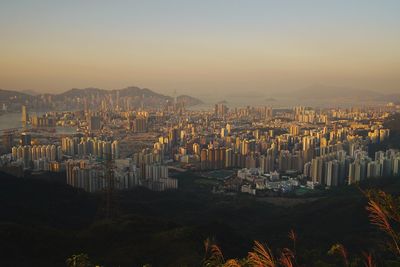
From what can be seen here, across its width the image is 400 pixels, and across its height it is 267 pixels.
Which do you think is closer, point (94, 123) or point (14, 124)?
point (14, 124)

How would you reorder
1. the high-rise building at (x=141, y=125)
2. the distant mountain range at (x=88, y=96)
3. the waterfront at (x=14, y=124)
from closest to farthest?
the waterfront at (x=14, y=124), the high-rise building at (x=141, y=125), the distant mountain range at (x=88, y=96)

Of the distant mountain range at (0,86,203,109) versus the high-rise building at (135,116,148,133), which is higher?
the distant mountain range at (0,86,203,109)

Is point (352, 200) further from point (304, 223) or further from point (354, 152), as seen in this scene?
point (354, 152)

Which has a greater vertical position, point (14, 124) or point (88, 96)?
point (88, 96)

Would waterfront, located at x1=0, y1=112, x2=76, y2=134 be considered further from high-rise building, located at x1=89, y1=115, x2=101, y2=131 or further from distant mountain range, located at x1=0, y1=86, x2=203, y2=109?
distant mountain range, located at x1=0, y1=86, x2=203, y2=109

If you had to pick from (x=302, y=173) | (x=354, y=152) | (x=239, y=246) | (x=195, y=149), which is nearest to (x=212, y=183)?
(x=302, y=173)

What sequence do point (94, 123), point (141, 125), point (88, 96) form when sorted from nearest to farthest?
point (141, 125)
point (94, 123)
point (88, 96)

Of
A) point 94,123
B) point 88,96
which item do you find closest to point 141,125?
point 94,123

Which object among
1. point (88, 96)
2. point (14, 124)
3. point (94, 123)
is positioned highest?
point (88, 96)

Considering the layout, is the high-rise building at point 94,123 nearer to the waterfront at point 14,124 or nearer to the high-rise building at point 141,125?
the waterfront at point 14,124

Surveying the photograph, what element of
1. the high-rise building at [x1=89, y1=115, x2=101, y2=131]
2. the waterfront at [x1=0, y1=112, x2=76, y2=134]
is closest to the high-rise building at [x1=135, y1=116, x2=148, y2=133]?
the high-rise building at [x1=89, y1=115, x2=101, y2=131]

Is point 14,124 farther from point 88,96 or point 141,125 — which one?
point 88,96

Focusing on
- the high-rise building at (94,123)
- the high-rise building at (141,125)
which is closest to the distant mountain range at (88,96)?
the high-rise building at (94,123)
